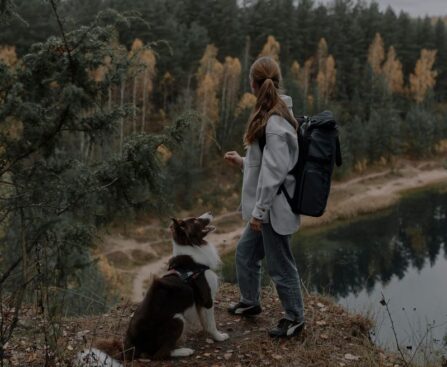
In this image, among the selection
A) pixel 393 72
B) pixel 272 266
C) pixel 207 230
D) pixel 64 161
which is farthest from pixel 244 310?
pixel 393 72

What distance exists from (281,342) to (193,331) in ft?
2.66

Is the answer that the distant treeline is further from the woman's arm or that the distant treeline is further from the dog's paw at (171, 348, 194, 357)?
the dog's paw at (171, 348, 194, 357)

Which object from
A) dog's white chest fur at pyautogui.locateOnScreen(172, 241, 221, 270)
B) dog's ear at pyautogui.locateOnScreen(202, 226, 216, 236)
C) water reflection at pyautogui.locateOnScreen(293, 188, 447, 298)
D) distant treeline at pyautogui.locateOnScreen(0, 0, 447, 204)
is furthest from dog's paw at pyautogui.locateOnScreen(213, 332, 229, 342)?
distant treeline at pyautogui.locateOnScreen(0, 0, 447, 204)

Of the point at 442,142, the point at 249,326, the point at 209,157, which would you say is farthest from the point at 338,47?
the point at 249,326

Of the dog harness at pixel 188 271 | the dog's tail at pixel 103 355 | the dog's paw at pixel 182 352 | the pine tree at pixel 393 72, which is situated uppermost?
the pine tree at pixel 393 72

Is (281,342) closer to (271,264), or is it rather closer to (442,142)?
(271,264)

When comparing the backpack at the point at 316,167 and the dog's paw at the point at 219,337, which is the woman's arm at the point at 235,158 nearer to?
the backpack at the point at 316,167

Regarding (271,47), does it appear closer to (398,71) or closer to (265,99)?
(398,71)

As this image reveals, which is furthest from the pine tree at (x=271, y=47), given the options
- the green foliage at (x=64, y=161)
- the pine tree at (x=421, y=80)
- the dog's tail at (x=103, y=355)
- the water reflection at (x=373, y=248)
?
the dog's tail at (x=103, y=355)

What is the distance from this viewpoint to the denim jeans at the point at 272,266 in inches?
175

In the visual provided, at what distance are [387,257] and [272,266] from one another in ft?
73.0

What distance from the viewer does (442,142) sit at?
47.7 metres

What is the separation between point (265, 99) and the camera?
4227mm

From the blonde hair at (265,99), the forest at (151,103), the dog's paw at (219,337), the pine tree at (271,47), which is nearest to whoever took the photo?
the forest at (151,103)
